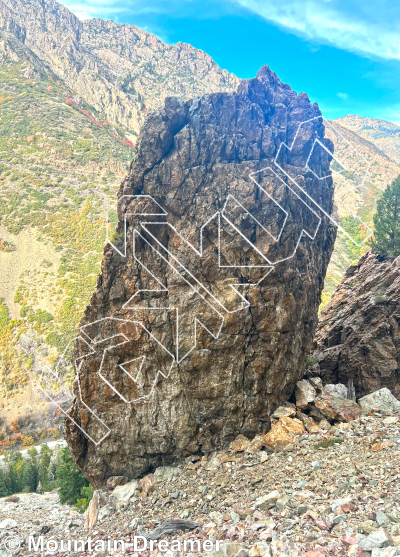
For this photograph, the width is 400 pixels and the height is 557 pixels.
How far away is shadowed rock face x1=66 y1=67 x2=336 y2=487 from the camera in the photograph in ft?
37.0

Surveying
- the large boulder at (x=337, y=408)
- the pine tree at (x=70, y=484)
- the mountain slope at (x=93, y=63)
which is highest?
the mountain slope at (x=93, y=63)

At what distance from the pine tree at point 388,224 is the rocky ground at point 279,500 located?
1421cm

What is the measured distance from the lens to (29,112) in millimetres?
85562

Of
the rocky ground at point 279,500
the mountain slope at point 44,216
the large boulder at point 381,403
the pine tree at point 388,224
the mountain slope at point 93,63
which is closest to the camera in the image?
the rocky ground at point 279,500

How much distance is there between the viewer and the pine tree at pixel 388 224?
21.6 m

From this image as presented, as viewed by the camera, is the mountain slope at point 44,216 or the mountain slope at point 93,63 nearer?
the mountain slope at point 44,216

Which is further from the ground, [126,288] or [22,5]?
[22,5]

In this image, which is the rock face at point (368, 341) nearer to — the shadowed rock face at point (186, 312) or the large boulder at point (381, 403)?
the large boulder at point (381, 403)

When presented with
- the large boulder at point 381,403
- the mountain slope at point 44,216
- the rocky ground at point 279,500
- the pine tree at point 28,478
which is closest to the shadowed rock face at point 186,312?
the rocky ground at point 279,500

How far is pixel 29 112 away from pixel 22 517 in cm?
9539

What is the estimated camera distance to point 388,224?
22.3 m

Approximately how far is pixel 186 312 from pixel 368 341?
28.6 ft

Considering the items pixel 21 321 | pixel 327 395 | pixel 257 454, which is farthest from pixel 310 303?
pixel 21 321

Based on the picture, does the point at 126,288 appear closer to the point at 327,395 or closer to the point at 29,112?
the point at 327,395
